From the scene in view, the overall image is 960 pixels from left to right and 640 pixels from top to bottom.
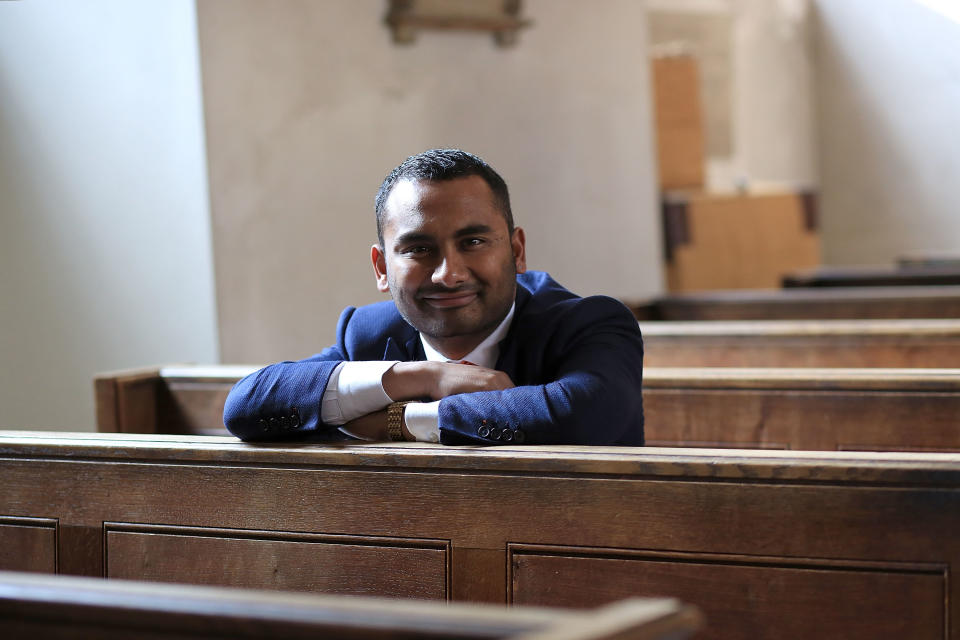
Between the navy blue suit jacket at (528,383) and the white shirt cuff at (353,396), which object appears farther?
the white shirt cuff at (353,396)

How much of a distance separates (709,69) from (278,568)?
27.0 feet

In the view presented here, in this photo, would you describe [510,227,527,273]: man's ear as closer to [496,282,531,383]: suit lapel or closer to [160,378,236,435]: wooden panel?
[496,282,531,383]: suit lapel

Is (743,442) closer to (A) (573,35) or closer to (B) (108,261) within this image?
(B) (108,261)

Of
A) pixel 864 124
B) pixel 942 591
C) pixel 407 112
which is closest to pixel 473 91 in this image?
pixel 407 112

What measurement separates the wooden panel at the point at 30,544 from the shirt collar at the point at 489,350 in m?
0.78

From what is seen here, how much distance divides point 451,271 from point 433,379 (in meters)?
0.20

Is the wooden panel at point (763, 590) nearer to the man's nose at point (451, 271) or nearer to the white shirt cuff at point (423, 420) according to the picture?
the white shirt cuff at point (423, 420)

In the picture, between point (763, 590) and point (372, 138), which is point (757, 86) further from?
point (763, 590)

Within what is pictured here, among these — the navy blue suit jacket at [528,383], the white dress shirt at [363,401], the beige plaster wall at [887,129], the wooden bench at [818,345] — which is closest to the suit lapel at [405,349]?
the navy blue suit jacket at [528,383]

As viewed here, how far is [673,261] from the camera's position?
293 inches

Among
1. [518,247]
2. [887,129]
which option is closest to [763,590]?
[518,247]

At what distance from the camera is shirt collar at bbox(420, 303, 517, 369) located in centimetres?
227

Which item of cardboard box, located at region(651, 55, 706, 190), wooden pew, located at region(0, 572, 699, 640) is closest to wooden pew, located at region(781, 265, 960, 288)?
cardboard box, located at region(651, 55, 706, 190)

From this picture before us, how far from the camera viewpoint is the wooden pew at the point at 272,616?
0.98 meters
